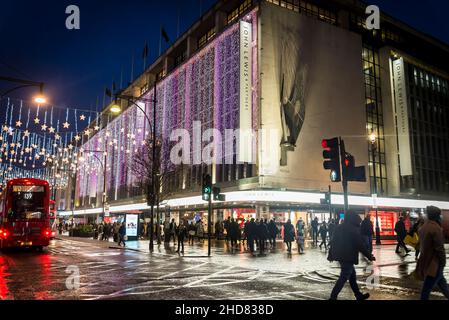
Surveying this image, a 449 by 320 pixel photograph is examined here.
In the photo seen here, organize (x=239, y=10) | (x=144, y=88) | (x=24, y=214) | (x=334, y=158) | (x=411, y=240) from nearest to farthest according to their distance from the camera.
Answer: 1. (x=334, y=158)
2. (x=411, y=240)
3. (x=24, y=214)
4. (x=239, y=10)
5. (x=144, y=88)

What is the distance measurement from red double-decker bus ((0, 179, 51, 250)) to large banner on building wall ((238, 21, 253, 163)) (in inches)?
679

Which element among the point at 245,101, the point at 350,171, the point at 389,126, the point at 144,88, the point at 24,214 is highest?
the point at 144,88

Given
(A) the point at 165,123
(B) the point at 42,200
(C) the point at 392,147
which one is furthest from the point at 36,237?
(C) the point at 392,147

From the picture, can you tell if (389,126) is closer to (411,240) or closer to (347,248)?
(411,240)

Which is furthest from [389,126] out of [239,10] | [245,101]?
[239,10]

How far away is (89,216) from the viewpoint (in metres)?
86.6

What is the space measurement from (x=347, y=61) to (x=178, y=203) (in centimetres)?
2345

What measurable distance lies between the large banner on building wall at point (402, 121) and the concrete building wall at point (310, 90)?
18.8 feet

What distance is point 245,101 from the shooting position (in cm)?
3497

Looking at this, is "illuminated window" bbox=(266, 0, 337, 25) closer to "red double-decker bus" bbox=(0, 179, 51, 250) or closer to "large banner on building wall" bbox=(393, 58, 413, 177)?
"large banner on building wall" bbox=(393, 58, 413, 177)

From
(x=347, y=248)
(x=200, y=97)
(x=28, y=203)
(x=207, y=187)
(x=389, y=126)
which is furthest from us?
(x=389, y=126)

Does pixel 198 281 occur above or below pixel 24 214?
below

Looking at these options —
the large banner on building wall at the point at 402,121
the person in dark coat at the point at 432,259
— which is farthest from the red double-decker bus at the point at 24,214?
the large banner on building wall at the point at 402,121

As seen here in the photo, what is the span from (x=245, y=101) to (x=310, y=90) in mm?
7359
